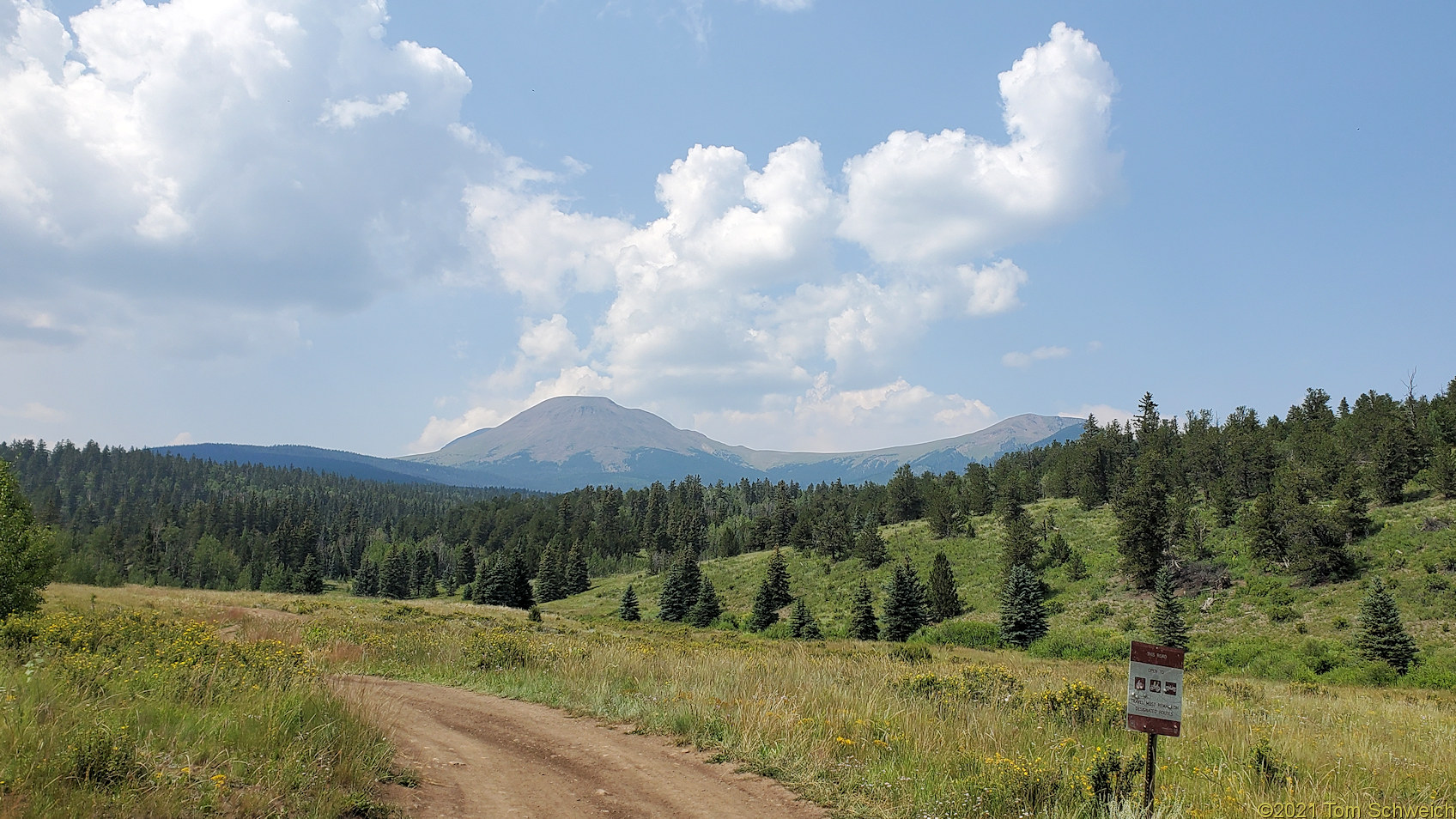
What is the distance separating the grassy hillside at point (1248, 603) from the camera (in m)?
34.2

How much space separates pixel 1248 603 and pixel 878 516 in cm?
6874

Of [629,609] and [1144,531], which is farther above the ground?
[1144,531]

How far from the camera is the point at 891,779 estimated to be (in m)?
6.68

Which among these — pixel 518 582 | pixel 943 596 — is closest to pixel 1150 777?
pixel 943 596

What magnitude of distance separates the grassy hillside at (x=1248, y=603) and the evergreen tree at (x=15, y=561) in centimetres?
4420

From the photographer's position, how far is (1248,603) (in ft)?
148

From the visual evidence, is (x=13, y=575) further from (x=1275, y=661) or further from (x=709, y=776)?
(x=1275, y=661)

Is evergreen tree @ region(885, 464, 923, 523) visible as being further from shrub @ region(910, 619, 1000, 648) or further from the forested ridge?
shrub @ region(910, 619, 1000, 648)

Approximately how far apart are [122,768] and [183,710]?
1.40 meters

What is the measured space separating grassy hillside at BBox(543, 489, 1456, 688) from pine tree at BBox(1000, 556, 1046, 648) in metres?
1.19

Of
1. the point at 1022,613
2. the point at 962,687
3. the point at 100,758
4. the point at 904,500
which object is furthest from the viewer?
the point at 904,500

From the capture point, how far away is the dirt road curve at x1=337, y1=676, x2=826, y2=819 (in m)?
6.16

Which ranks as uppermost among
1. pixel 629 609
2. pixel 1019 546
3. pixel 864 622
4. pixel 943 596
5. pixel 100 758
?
pixel 100 758

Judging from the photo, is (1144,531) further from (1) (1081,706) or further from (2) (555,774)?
(2) (555,774)
